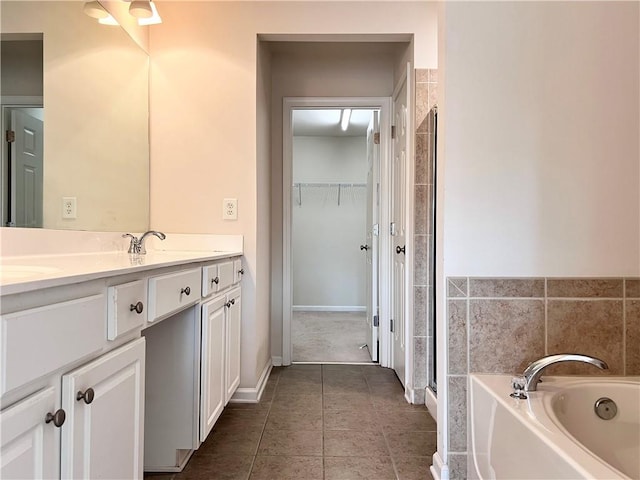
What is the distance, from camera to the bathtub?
1.03 m

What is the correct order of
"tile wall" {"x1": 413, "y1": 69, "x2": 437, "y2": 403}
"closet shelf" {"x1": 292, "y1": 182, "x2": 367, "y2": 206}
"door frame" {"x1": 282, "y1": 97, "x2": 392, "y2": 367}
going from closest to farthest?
"tile wall" {"x1": 413, "y1": 69, "x2": 437, "y2": 403}
"door frame" {"x1": 282, "y1": 97, "x2": 392, "y2": 367}
"closet shelf" {"x1": 292, "y1": 182, "x2": 367, "y2": 206}

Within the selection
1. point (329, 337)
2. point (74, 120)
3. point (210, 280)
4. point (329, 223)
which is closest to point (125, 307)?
point (210, 280)

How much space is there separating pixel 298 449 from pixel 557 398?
1053 mm

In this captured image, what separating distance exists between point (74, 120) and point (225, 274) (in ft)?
2.90

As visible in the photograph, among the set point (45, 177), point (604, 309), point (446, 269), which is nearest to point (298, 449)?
point (446, 269)

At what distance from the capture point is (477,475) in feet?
4.27

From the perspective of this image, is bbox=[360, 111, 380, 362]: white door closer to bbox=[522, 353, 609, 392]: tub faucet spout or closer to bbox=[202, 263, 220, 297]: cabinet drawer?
bbox=[202, 263, 220, 297]: cabinet drawer

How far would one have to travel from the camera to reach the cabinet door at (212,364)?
149 centimetres

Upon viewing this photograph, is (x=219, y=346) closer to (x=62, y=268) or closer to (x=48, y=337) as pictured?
(x=62, y=268)

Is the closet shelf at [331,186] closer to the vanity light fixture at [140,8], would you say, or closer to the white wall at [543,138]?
the vanity light fixture at [140,8]

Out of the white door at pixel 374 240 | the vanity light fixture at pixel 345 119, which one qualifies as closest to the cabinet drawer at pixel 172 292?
the white door at pixel 374 240

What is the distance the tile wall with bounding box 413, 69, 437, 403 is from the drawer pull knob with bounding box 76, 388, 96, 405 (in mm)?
1672

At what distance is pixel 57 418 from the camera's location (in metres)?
0.72

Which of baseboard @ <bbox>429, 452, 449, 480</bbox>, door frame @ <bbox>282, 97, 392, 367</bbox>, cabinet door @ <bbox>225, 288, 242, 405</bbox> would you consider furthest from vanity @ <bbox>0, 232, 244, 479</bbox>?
door frame @ <bbox>282, 97, 392, 367</bbox>
